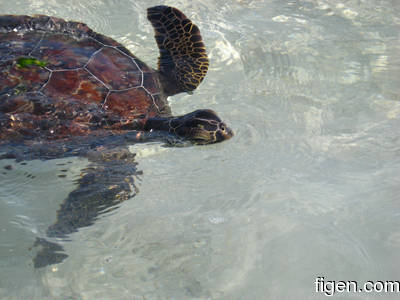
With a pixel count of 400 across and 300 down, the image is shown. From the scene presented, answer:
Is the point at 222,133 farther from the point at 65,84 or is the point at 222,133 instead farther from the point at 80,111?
the point at 65,84

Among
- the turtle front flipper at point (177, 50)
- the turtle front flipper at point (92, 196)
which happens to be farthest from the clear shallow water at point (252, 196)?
the turtle front flipper at point (177, 50)

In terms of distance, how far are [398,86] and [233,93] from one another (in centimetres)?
229

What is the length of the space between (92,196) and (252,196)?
5.20ft

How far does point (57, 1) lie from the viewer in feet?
19.3

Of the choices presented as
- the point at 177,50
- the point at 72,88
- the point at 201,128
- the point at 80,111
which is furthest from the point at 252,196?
the point at 177,50

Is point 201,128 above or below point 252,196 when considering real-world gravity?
above

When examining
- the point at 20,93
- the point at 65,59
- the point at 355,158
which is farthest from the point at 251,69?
the point at 20,93

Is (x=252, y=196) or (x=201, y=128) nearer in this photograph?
(x=201, y=128)

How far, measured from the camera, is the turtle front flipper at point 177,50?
4.37m

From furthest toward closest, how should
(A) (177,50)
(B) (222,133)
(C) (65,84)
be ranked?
(A) (177,50)
(C) (65,84)
(B) (222,133)

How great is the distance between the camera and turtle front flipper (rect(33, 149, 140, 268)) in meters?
3.17

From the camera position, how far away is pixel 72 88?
337 centimetres

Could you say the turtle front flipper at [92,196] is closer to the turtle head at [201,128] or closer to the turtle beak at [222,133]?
the turtle head at [201,128]

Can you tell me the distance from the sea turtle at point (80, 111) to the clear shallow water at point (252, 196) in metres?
0.21
